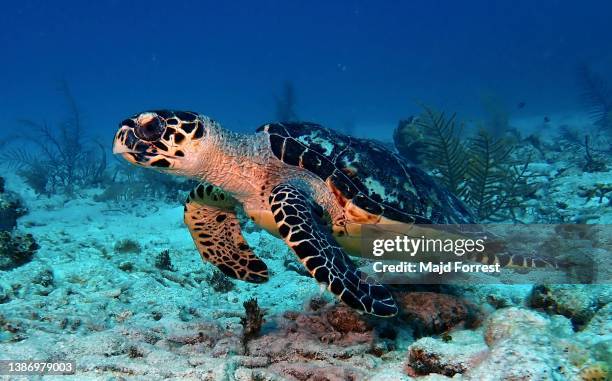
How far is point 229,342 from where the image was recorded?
3148mm

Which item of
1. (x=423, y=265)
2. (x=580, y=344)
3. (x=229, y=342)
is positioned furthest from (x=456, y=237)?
(x=229, y=342)

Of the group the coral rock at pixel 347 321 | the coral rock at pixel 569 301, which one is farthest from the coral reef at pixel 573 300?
the coral rock at pixel 347 321

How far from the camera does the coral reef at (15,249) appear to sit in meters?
4.57

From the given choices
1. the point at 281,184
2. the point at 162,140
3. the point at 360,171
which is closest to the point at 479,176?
the point at 360,171

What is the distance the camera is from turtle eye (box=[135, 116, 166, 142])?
11.2ft

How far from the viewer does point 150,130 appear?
345 centimetres

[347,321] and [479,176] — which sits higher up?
[479,176]

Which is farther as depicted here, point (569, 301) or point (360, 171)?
point (360, 171)

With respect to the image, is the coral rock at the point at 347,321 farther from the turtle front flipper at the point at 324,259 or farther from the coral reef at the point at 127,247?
the coral reef at the point at 127,247

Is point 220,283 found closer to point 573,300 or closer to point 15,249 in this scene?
point 15,249

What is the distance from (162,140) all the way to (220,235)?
4.65 ft

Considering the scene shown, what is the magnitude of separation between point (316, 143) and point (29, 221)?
613 centimetres

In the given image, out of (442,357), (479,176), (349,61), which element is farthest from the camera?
(349,61)

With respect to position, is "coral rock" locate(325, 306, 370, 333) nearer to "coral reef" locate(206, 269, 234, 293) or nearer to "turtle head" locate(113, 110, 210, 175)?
"coral reef" locate(206, 269, 234, 293)
